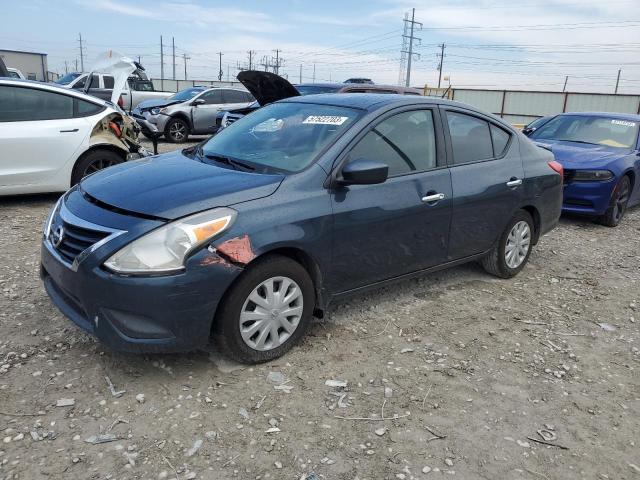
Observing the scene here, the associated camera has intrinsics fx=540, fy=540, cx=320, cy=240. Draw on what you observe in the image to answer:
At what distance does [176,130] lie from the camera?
13914mm

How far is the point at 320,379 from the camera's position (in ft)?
10.4

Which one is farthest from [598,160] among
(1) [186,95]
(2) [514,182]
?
(1) [186,95]

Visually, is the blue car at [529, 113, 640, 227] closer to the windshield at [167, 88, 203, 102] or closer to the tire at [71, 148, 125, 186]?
the tire at [71, 148, 125, 186]

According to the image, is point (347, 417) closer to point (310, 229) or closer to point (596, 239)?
point (310, 229)

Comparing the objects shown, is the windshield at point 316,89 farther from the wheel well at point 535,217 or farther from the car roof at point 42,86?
the wheel well at point 535,217

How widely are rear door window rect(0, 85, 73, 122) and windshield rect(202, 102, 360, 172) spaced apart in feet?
10.9

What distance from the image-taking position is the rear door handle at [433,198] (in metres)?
3.85

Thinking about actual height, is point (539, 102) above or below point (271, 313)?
above

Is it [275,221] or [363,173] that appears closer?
[275,221]

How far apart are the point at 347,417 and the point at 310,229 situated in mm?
1082

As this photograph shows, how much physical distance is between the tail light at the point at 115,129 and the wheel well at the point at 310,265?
4.62m

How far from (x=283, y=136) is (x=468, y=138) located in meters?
1.57

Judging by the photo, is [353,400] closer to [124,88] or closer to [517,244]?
[517,244]

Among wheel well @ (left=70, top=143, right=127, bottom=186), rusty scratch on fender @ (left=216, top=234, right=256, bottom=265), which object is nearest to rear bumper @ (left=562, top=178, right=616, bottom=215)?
rusty scratch on fender @ (left=216, top=234, right=256, bottom=265)
